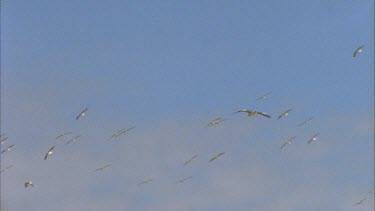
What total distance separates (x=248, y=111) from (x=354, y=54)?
27.5ft

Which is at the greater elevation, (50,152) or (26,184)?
(50,152)

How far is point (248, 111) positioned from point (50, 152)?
13782 millimetres

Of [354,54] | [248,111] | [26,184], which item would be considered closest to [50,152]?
[26,184]

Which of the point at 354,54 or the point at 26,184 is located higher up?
the point at 354,54

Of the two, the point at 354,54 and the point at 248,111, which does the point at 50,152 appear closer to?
the point at 248,111

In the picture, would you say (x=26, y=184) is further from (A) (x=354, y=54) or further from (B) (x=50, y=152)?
(A) (x=354, y=54)

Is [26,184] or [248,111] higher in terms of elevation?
[248,111]

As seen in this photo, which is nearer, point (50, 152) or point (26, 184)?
point (26, 184)

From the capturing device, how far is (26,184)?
19.5m

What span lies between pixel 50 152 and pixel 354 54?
19894mm

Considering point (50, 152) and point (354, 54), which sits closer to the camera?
point (354, 54)

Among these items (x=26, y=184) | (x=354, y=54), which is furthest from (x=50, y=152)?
(x=354, y=54)

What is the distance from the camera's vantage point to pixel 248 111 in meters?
26.9

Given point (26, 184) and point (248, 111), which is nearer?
point (26, 184)
